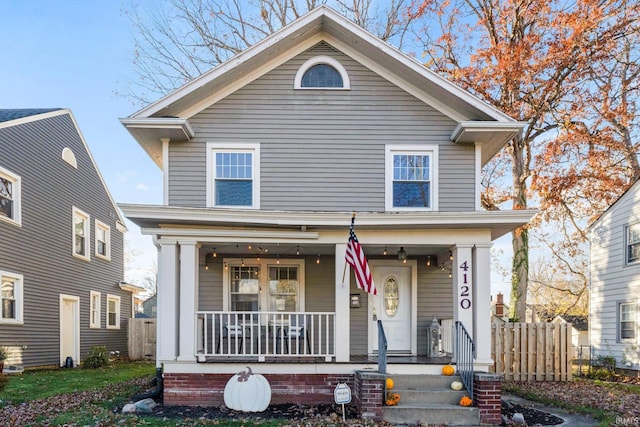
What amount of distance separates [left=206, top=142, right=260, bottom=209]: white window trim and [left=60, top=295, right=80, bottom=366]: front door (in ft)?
29.0

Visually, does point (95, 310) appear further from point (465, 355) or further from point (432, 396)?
point (465, 355)

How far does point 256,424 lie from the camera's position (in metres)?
6.63

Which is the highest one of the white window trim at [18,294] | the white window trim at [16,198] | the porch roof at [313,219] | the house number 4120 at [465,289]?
the white window trim at [16,198]

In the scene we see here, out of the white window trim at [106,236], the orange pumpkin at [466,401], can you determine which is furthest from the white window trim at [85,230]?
the orange pumpkin at [466,401]

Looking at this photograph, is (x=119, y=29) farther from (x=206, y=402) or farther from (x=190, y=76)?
(x=206, y=402)

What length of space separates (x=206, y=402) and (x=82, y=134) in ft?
41.2

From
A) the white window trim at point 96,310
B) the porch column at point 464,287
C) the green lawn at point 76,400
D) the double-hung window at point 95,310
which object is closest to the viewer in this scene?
the green lawn at point 76,400

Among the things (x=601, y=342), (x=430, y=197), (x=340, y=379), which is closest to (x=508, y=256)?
(x=601, y=342)

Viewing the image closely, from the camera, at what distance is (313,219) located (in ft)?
27.2

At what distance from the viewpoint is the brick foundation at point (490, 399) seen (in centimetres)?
716

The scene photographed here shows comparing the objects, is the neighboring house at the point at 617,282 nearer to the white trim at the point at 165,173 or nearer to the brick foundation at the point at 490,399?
the brick foundation at the point at 490,399

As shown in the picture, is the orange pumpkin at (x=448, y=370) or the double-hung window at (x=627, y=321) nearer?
the orange pumpkin at (x=448, y=370)

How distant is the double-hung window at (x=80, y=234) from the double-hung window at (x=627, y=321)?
16948 millimetres

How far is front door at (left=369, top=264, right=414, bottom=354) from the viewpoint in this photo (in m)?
10.0
